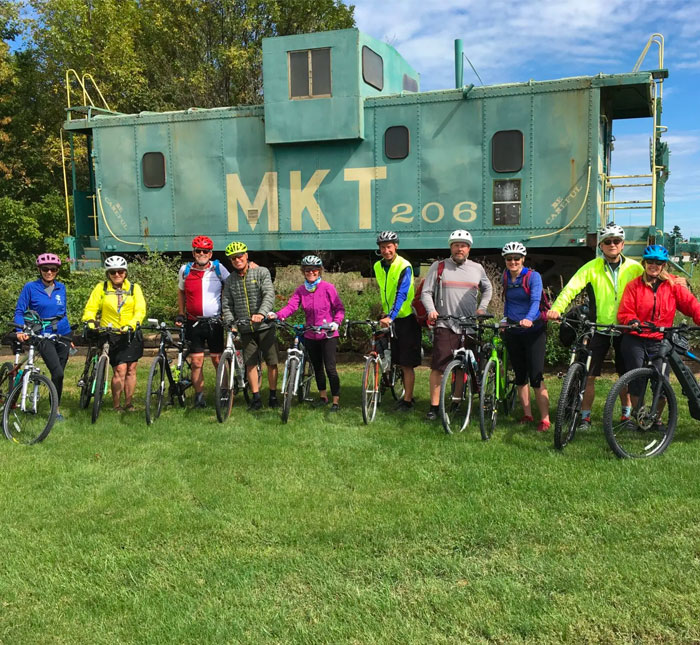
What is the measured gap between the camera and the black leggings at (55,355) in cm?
685

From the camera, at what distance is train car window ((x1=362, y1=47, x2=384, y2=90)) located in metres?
11.6

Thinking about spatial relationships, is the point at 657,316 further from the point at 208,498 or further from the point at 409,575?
the point at 208,498

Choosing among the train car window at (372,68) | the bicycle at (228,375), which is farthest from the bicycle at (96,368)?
the train car window at (372,68)

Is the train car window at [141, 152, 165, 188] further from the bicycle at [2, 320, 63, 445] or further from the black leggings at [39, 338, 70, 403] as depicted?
the bicycle at [2, 320, 63, 445]

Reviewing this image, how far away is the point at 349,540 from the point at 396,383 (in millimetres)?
3698

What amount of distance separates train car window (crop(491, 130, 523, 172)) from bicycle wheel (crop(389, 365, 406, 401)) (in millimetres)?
5163

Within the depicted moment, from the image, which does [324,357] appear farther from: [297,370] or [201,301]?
[201,301]

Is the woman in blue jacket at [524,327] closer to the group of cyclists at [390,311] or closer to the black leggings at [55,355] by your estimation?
the group of cyclists at [390,311]

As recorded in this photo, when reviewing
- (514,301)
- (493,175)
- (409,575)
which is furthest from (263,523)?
(493,175)

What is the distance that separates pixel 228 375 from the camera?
22.9ft

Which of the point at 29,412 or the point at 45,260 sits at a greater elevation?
the point at 45,260

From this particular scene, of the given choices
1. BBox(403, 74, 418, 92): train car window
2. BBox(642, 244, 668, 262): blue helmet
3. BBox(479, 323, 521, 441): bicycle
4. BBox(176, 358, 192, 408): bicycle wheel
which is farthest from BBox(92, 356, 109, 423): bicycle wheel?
BBox(403, 74, 418, 92): train car window

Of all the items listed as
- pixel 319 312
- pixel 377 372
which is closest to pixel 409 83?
pixel 319 312

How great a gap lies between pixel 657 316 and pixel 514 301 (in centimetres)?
128
